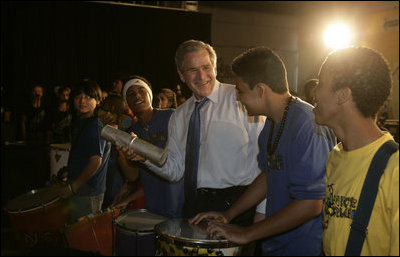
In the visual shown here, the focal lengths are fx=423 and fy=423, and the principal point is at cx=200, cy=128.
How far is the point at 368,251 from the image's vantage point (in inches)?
50.6

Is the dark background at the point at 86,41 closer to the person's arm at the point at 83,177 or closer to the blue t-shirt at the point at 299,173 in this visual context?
the person's arm at the point at 83,177

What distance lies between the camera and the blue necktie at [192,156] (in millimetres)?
2459

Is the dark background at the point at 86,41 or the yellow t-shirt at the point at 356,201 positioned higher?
the dark background at the point at 86,41

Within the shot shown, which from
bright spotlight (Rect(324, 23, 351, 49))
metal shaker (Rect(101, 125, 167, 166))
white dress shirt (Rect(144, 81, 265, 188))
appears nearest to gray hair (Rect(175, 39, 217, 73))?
white dress shirt (Rect(144, 81, 265, 188))

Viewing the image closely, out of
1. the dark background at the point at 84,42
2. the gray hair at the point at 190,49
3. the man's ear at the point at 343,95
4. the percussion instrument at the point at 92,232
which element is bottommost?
the percussion instrument at the point at 92,232


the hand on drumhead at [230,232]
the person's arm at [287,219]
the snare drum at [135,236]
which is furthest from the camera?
the snare drum at [135,236]

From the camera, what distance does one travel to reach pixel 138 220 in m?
2.85

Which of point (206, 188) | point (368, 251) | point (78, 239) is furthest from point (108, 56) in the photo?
point (368, 251)

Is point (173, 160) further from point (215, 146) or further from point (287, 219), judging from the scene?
point (287, 219)

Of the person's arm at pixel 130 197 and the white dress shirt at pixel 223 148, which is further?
the person's arm at pixel 130 197

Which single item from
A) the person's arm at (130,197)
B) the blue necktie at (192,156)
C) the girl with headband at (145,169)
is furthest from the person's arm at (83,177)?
the blue necktie at (192,156)

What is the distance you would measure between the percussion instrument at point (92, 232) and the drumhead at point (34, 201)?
1.32 feet

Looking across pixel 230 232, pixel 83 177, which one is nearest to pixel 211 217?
A: pixel 230 232

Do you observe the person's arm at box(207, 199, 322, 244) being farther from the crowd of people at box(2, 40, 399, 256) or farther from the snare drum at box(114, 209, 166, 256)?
the snare drum at box(114, 209, 166, 256)
